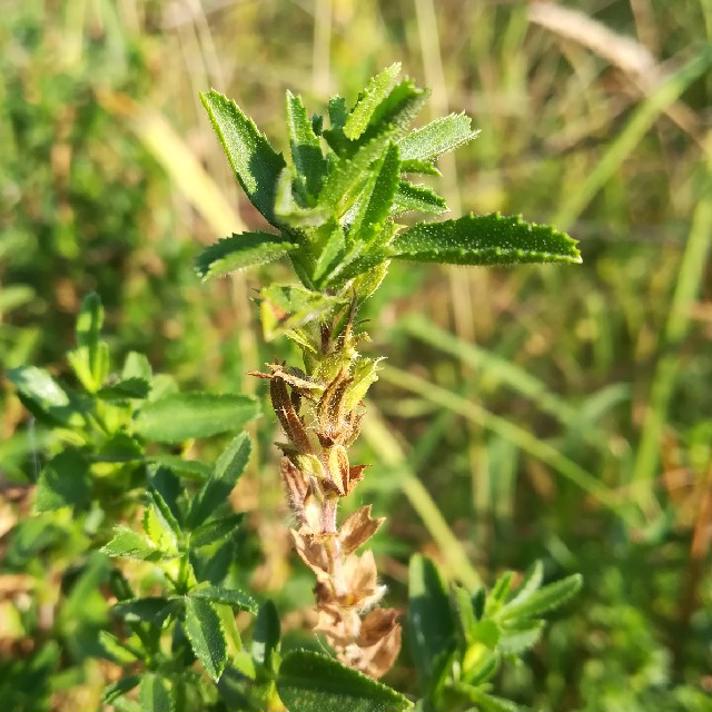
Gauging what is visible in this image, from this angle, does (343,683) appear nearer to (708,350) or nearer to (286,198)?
(286,198)

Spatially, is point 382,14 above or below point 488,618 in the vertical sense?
above

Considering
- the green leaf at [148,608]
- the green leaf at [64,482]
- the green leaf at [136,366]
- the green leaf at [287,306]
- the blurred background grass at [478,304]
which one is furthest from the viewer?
the blurred background grass at [478,304]

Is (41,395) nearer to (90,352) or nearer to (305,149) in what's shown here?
(90,352)

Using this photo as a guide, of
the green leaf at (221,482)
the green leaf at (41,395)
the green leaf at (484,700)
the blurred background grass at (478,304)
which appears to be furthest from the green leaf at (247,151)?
the blurred background grass at (478,304)

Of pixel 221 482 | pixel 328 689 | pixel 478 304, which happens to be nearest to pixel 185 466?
pixel 221 482

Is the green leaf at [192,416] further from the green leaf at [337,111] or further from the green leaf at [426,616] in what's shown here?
the green leaf at [337,111]

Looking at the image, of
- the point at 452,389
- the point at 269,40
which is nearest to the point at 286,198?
the point at 452,389

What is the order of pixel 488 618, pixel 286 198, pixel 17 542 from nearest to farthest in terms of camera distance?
pixel 286 198, pixel 488 618, pixel 17 542
